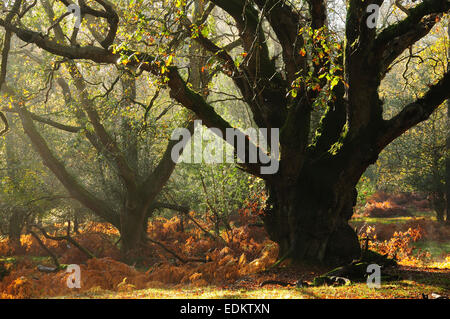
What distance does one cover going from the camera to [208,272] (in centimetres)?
1005

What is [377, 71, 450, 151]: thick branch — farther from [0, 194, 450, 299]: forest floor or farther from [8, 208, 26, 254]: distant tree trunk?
[8, 208, 26, 254]: distant tree trunk

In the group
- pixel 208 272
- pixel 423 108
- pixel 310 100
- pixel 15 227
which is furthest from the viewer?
pixel 15 227

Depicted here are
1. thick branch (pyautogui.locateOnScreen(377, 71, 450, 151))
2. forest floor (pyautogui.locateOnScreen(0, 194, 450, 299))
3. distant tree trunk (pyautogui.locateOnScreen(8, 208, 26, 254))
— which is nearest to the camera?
forest floor (pyautogui.locateOnScreen(0, 194, 450, 299))

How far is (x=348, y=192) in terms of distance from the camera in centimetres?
873

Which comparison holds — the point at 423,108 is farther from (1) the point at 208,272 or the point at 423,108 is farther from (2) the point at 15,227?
(2) the point at 15,227

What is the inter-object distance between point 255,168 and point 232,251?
624 cm

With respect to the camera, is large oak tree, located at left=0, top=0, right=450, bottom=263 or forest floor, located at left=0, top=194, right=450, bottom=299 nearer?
forest floor, located at left=0, top=194, right=450, bottom=299

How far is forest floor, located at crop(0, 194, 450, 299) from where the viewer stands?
6.33 meters

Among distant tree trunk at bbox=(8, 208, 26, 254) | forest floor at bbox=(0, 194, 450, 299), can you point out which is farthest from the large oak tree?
distant tree trunk at bbox=(8, 208, 26, 254)

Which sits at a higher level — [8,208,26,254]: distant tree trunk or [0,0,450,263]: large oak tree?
[0,0,450,263]: large oak tree

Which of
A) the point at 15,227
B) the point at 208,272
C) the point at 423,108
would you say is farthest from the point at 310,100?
the point at 15,227
